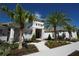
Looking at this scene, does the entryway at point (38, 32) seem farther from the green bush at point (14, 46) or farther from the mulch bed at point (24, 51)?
the green bush at point (14, 46)

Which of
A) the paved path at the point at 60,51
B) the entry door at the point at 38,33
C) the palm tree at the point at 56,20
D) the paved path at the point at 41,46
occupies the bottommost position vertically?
the paved path at the point at 60,51

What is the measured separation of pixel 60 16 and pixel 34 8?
711mm

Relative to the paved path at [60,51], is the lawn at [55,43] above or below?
above

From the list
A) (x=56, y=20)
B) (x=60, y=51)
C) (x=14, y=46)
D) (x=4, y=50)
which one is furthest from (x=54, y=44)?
(x=4, y=50)

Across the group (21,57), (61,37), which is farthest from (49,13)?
(21,57)

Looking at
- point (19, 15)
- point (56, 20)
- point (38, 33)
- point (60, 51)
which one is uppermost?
point (19, 15)

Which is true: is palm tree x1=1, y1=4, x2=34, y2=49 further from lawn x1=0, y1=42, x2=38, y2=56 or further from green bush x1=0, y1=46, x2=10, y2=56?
green bush x1=0, y1=46, x2=10, y2=56

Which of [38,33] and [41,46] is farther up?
[38,33]

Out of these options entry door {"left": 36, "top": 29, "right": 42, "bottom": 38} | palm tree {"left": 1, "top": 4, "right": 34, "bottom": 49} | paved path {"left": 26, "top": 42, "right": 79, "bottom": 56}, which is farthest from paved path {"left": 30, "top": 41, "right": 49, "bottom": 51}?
palm tree {"left": 1, "top": 4, "right": 34, "bottom": 49}

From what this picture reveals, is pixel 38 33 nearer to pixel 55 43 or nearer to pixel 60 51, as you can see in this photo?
pixel 55 43

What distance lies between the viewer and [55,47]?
22.7ft

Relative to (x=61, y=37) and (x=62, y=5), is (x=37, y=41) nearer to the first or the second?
(x=61, y=37)

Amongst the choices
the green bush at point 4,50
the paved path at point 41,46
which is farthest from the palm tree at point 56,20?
the green bush at point 4,50

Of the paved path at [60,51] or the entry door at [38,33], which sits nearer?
the paved path at [60,51]
